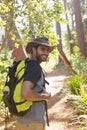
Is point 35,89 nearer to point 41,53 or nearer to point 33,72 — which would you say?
point 33,72

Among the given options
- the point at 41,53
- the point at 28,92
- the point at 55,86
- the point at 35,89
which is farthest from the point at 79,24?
the point at 28,92

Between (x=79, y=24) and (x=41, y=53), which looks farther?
(x=79, y=24)

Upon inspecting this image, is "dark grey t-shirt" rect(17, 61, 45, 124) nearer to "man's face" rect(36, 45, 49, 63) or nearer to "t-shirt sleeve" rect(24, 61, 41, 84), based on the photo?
"t-shirt sleeve" rect(24, 61, 41, 84)

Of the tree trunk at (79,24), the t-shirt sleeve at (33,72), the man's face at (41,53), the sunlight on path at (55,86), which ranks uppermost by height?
the man's face at (41,53)

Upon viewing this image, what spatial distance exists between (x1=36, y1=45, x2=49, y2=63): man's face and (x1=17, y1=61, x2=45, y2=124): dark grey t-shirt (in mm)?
136

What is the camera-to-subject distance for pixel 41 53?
11.5 feet

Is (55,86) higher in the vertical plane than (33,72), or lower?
lower

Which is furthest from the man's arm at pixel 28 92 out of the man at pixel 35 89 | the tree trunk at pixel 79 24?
the tree trunk at pixel 79 24

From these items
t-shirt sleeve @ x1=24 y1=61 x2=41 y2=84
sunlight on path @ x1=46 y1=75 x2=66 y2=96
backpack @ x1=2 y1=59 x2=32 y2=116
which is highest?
t-shirt sleeve @ x1=24 y1=61 x2=41 y2=84

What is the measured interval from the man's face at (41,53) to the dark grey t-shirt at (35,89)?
0.44ft

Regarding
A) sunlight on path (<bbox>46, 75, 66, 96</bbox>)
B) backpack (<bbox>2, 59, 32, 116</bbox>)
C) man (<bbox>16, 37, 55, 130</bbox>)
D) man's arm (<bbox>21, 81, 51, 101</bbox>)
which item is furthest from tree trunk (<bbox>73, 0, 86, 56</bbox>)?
man's arm (<bbox>21, 81, 51, 101</bbox>)

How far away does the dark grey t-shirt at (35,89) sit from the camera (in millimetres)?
3238

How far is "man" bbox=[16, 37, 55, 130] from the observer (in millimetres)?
3217

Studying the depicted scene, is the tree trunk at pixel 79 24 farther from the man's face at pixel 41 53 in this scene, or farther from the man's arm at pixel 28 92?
the man's arm at pixel 28 92
